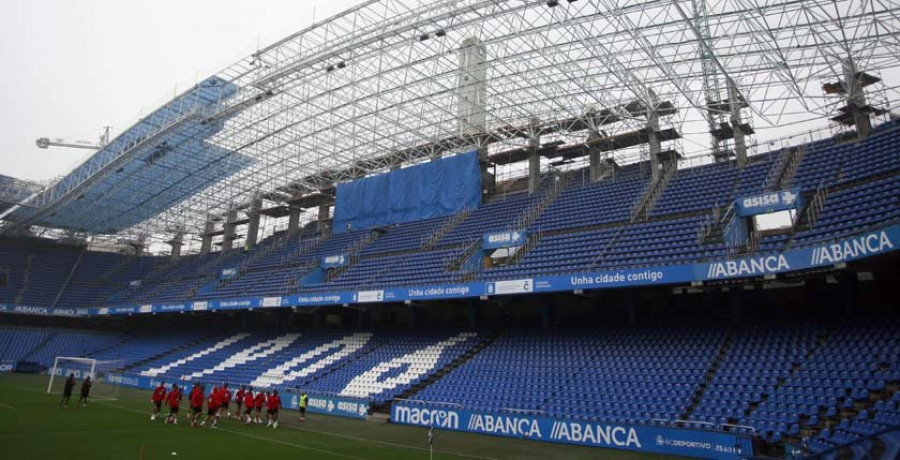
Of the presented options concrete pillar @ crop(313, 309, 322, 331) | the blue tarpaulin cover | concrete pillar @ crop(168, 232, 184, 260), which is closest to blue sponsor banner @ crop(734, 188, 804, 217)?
the blue tarpaulin cover

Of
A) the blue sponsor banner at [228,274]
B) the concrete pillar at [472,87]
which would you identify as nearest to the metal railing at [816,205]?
the concrete pillar at [472,87]

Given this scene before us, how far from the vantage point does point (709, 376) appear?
17.1m

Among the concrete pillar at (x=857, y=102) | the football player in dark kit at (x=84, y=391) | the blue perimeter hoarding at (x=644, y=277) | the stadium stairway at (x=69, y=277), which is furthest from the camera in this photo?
the stadium stairway at (x=69, y=277)

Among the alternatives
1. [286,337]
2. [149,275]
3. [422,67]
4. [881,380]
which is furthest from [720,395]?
[149,275]

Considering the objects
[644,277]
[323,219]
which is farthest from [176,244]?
[644,277]

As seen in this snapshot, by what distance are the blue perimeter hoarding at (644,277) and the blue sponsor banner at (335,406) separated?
207 inches

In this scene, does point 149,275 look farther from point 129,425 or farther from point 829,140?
point 829,140

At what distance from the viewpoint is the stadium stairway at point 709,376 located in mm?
15695

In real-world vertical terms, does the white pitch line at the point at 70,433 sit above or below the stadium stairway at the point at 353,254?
below

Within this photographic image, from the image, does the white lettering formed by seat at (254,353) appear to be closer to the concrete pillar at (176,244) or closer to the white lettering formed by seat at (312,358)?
the white lettering formed by seat at (312,358)

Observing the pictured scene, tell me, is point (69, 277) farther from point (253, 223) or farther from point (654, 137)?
point (654, 137)

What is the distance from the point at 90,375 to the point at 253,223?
2187cm

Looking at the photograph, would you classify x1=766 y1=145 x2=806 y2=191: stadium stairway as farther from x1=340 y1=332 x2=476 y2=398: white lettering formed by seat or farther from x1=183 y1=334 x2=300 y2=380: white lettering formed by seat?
x1=183 y1=334 x2=300 y2=380: white lettering formed by seat

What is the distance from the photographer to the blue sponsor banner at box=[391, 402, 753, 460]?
13602 mm
